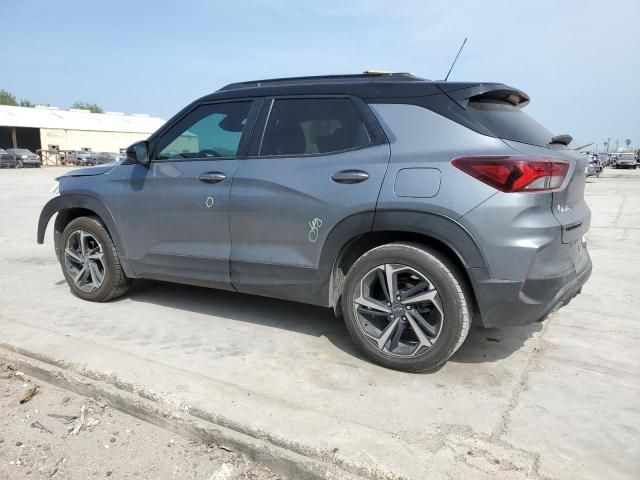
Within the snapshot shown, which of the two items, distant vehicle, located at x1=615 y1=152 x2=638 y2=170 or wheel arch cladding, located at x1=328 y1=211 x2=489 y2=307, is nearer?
wheel arch cladding, located at x1=328 y1=211 x2=489 y2=307

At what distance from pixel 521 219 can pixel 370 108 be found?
1.21m

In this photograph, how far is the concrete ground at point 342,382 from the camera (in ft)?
8.05

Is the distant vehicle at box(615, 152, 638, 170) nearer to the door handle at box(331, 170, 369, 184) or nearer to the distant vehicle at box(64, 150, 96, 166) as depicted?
the distant vehicle at box(64, 150, 96, 166)

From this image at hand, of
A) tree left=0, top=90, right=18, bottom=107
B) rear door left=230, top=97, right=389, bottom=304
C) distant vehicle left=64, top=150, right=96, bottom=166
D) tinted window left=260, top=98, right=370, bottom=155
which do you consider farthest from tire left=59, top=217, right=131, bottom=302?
tree left=0, top=90, right=18, bottom=107

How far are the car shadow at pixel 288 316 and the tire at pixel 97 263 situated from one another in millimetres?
287

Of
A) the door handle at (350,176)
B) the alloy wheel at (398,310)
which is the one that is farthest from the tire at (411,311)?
the door handle at (350,176)

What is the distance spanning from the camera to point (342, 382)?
3.20 m

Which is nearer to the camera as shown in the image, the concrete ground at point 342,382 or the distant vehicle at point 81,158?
the concrete ground at point 342,382

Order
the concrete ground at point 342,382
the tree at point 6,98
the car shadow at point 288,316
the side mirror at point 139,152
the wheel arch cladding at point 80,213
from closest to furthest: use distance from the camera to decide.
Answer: the concrete ground at point 342,382
the car shadow at point 288,316
the side mirror at point 139,152
the wheel arch cladding at point 80,213
the tree at point 6,98

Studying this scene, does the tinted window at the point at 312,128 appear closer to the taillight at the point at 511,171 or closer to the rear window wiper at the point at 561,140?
the taillight at the point at 511,171

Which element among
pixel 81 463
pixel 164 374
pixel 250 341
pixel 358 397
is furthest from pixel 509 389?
pixel 81 463

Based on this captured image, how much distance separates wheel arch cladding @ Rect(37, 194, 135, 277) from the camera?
178 inches

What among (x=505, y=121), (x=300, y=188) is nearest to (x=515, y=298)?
(x=505, y=121)

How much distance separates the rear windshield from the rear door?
1.95 ft
